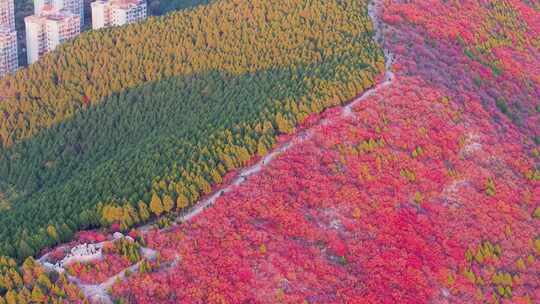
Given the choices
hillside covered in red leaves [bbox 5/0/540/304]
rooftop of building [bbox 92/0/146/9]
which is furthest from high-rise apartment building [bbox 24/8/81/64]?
hillside covered in red leaves [bbox 5/0/540/304]

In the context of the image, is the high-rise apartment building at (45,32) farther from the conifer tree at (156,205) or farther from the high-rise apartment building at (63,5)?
the conifer tree at (156,205)

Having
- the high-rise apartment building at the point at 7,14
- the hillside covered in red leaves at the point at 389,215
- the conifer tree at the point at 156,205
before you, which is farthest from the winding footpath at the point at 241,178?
the high-rise apartment building at the point at 7,14

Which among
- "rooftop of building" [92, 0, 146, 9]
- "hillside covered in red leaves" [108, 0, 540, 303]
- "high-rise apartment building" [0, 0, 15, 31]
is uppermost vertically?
"rooftop of building" [92, 0, 146, 9]

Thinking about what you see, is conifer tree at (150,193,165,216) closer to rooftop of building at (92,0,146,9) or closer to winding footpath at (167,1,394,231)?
winding footpath at (167,1,394,231)

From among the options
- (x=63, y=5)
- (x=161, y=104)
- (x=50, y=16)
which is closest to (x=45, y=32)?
(x=50, y=16)

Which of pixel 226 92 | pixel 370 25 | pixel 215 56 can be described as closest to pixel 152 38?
pixel 215 56

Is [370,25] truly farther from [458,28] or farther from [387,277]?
[387,277]

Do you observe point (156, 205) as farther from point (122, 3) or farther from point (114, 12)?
point (122, 3)
